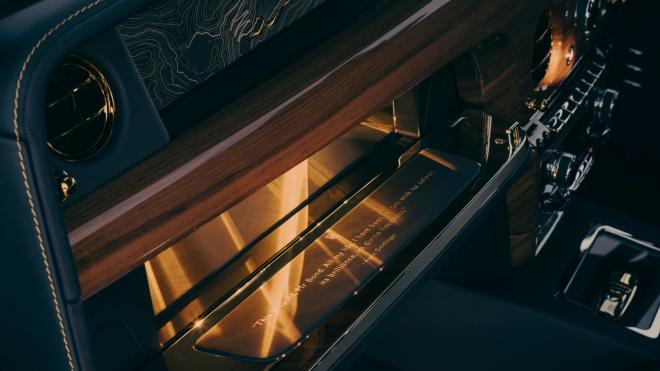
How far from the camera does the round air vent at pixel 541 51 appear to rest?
4.62ft

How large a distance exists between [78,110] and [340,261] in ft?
1.48

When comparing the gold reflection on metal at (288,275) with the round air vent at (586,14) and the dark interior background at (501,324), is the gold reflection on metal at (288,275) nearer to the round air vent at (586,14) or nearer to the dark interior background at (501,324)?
the dark interior background at (501,324)

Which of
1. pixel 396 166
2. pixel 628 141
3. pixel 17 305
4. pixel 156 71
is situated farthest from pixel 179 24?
pixel 628 141

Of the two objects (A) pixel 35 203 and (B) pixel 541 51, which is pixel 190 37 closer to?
(A) pixel 35 203

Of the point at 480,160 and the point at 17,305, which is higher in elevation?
the point at 17,305

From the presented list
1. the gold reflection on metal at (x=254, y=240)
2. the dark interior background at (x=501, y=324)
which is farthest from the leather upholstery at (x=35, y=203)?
the dark interior background at (x=501, y=324)

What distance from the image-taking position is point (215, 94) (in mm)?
875

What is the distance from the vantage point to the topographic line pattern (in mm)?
753

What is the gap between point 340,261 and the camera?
3.38ft

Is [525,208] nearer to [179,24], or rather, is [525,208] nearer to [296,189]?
[296,189]

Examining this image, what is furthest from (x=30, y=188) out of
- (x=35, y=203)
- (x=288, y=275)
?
(x=288, y=275)

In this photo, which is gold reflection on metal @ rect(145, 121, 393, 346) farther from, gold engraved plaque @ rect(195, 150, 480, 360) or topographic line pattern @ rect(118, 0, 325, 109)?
topographic line pattern @ rect(118, 0, 325, 109)

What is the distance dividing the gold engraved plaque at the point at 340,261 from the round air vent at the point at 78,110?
315 mm

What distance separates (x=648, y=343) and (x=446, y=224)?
0.54 metres
